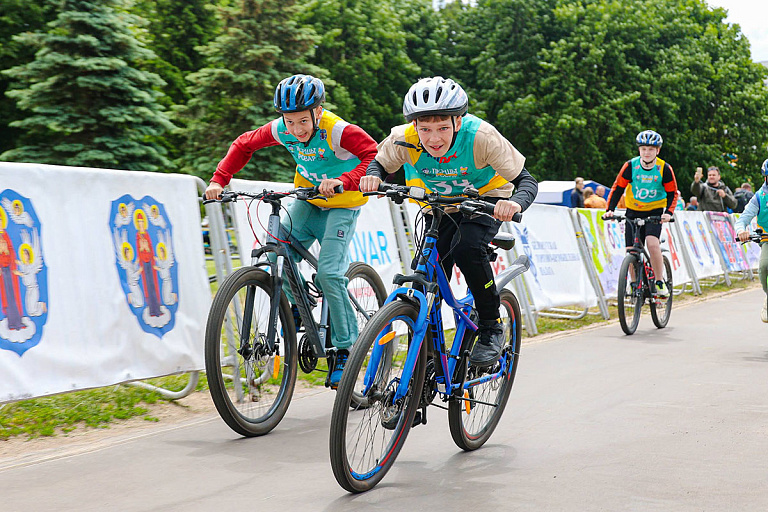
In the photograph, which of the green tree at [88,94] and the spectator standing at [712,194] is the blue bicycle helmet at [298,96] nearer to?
the green tree at [88,94]

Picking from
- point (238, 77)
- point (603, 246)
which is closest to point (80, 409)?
point (603, 246)

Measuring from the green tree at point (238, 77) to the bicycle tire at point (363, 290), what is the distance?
21.8 m

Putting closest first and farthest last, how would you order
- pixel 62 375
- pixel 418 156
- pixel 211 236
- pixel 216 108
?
pixel 418 156, pixel 62 375, pixel 211 236, pixel 216 108

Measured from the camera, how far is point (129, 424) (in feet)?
19.6

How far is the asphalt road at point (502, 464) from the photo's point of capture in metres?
4.32

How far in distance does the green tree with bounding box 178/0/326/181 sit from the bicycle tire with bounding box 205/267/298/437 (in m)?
22.7

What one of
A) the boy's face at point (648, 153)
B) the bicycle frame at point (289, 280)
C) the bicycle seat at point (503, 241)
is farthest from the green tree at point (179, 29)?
the bicycle seat at point (503, 241)

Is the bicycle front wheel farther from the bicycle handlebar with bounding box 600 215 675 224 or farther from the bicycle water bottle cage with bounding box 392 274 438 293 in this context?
the bicycle handlebar with bounding box 600 215 675 224

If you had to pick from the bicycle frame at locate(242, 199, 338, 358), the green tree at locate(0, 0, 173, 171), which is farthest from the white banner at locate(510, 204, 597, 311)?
the green tree at locate(0, 0, 173, 171)

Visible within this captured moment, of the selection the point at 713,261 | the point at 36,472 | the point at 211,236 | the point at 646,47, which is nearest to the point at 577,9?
the point at 646,47

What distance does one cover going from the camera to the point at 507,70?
40938 mm

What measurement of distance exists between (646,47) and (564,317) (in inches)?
1266

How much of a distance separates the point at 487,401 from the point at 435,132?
1.78m

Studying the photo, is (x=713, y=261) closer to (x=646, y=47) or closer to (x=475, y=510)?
(x=475, y=510)
